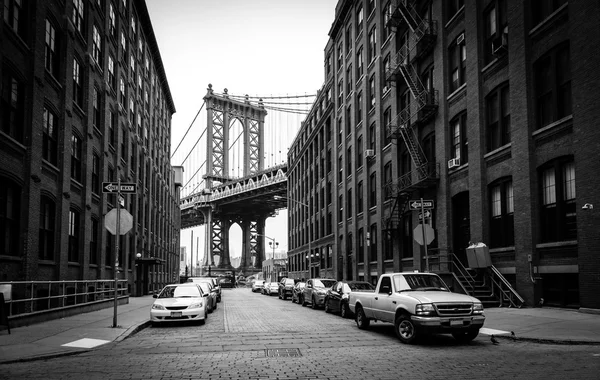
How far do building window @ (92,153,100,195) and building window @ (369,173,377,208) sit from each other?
17.6 meters

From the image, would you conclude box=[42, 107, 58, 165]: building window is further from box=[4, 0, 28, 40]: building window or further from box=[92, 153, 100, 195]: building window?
box=[92, 153, 100, 195]: building window

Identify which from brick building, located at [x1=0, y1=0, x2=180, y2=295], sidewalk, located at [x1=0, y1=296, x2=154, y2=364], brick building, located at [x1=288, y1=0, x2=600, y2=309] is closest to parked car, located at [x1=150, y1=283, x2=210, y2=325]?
sidewalk, located at [x1=0, y1=296, x2=154, y2=364]

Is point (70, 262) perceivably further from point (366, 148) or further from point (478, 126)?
point (366, 148)

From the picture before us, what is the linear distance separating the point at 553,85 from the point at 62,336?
666 inches

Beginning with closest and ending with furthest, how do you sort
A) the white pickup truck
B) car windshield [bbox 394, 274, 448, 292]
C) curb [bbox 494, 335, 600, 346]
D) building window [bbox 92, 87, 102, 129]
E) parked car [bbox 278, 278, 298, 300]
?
1. curb [bbox 494, 335, 600, 346]
2. the white pickup truck
3. car windshield [bbox 394, 274, 448, 292]
4. building window [bbox 92, 87, 102, 129]
5. parked car [bbox 278, 278, 298, 300]

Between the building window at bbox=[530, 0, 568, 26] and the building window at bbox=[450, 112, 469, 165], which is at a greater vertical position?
Answer: the building window at bbox=[530, 0, 568, 26]

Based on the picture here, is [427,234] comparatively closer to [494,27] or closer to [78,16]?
[494,27]

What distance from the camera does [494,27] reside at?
24.2 metres

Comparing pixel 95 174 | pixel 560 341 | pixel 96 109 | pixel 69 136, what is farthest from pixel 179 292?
pixel 96 109

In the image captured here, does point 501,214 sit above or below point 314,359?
above

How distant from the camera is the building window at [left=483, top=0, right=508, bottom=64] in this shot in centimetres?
2317

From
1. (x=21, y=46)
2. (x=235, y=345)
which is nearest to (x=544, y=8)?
(x=235, y=345)

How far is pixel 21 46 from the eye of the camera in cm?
1923

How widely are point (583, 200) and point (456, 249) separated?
9.74 m
